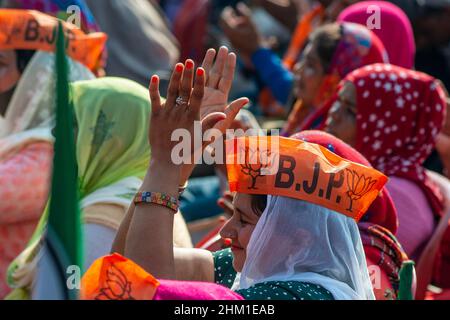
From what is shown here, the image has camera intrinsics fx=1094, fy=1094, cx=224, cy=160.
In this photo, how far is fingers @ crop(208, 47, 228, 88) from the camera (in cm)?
295

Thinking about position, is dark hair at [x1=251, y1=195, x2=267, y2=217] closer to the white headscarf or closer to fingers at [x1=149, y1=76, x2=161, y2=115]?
the white headscarf

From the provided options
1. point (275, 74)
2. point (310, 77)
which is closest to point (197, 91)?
point (310, 77)

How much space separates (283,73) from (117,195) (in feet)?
8.91

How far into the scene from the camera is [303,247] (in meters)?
2.50

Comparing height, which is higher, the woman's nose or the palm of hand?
the palm of hand

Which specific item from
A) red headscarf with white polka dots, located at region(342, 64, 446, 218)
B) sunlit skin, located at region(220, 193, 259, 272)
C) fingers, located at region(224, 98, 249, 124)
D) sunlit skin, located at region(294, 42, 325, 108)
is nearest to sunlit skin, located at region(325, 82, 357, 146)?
red headscarf with white polka dots, located at region(342, 64, 446, 218)

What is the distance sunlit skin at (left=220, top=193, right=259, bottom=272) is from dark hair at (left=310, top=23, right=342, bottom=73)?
Result: 2.13 meters

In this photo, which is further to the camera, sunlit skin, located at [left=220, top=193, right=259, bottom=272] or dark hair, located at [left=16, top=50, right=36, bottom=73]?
dark hair, located at [left=16, top=50, right=36, bottom=73]

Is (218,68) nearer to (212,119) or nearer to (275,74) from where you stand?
(212,119)

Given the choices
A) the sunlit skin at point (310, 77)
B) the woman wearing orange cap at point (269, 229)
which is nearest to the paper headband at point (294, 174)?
the woman wearing orange cap at point (269, 229)

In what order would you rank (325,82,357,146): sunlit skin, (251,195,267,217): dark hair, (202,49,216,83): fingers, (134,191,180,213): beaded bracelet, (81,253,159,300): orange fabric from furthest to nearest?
(325,82,357,146): sunlit skin < (202,49,216,83): fingers < (251,195,267,217): dark hair < (134,191,180,213): beaded bracelet < (81,253,159,300): orange fabric

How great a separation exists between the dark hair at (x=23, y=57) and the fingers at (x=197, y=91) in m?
1.81

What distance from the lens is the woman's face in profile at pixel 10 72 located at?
415 centimetres

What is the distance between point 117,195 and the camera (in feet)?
10.6
